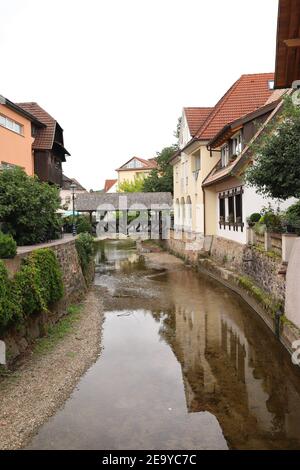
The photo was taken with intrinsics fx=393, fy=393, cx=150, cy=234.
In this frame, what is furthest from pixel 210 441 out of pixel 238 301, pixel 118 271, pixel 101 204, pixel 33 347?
pixel 101 204

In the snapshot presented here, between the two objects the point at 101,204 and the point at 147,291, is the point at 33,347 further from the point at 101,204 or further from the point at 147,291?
the point at 101,204

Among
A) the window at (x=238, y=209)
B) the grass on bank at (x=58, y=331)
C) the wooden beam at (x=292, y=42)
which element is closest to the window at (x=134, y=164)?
the window at (x=238, y=209)

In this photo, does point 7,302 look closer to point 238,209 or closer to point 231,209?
point 238,209

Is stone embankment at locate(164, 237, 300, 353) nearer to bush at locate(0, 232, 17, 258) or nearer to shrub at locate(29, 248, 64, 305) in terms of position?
shrub at locate(29, 248, 64, 305)

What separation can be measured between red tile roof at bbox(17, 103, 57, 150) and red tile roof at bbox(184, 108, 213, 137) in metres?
9.49

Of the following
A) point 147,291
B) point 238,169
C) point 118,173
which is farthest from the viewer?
point 118,173

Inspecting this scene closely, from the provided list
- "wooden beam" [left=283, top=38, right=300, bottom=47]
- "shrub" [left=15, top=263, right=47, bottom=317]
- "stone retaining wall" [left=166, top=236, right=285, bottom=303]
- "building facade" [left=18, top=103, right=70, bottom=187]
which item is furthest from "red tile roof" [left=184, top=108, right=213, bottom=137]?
"shrub" [left=15, top=263, right=47, bottom=317]

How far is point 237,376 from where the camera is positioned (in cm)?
895

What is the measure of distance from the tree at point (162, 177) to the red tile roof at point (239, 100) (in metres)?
19.0

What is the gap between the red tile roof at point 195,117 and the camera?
2788 cm

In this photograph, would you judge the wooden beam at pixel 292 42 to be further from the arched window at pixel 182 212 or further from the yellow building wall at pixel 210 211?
the arched window at pixel 182 212

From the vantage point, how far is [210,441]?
641 centimetres
